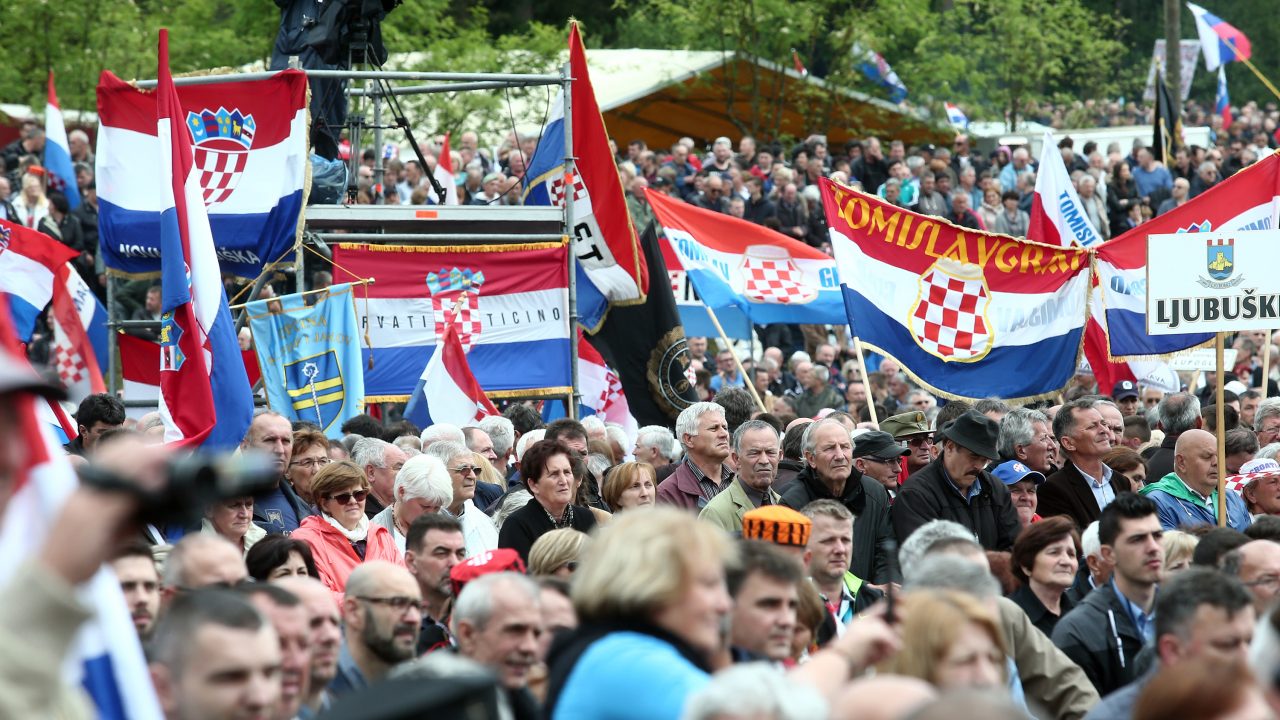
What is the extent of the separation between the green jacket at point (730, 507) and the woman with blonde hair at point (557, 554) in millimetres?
2185

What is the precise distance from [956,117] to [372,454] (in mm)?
22108

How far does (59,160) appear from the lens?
1927 centimetres

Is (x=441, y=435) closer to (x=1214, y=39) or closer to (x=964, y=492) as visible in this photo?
(x=964, y=492)

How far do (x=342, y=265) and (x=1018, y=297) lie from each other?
5.09m

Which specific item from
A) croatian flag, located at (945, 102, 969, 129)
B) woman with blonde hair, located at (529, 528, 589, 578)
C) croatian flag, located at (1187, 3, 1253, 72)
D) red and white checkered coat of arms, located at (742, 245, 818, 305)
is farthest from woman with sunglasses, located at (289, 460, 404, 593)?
croatian flag, located at (1187, 3, 1253, 72)

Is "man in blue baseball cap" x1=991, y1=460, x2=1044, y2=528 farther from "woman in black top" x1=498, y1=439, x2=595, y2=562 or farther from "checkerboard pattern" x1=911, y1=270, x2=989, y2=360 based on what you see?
"checkerboard pattern" x1=911, y1=270, x2=989, y2=360

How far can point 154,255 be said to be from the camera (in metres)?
13.6

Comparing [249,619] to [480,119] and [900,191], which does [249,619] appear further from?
[480,119]

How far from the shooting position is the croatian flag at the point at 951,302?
13383 mm

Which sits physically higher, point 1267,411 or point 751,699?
point 751,699

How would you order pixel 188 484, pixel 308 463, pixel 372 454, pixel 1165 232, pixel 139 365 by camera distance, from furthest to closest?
pixel 139 365 → pixel 1165 232 → pixel 372 454 → pixel 308 463 → pixel 188 484

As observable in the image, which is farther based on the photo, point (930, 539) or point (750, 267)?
point (750, 267)

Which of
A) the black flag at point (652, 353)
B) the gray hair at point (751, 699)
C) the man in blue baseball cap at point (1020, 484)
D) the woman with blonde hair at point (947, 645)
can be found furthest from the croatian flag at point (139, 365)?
the gray hair at point (751, 699)

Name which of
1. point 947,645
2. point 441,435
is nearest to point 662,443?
point 441,435
